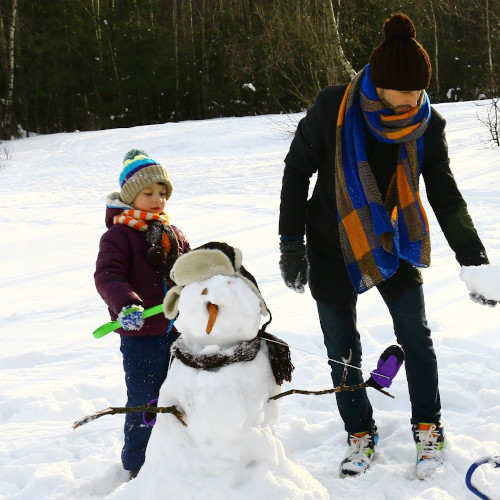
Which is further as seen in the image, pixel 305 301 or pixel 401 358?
pixel 305 301

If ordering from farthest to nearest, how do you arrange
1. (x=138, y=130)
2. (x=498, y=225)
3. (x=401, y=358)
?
(x=138, y=130) → (x=498, y=225) → (x=401, y=358)

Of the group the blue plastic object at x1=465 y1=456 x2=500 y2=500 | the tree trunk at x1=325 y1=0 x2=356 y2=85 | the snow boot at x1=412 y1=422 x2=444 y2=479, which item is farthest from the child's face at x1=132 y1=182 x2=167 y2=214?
the tree trunk at x1=325 y1=0 x2=356 y2=85

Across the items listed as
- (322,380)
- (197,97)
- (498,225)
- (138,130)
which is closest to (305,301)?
(322,380)

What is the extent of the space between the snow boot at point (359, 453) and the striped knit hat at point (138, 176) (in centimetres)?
133

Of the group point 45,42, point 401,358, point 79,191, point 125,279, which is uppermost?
point 45,42

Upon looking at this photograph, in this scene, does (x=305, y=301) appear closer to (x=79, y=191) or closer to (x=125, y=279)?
(x=125, y=279)

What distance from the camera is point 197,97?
2397 cm

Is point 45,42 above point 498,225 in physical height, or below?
above

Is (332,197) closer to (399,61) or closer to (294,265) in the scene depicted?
(294,265)

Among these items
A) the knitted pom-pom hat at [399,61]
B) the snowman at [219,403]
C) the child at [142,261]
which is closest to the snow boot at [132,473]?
the child at [142,261]

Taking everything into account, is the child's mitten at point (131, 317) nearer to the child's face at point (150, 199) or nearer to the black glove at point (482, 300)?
the child's face at point (150, 199)

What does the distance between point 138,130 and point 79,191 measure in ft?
23.3

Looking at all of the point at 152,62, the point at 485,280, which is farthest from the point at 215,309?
the point at 152,62

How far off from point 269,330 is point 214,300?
2.37m
